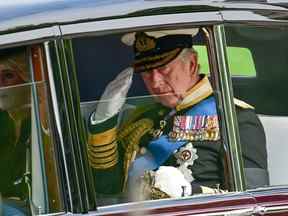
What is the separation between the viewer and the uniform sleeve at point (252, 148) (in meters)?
4.68

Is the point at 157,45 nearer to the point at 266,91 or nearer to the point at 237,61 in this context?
the point at 237,61

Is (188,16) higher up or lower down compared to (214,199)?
higher up

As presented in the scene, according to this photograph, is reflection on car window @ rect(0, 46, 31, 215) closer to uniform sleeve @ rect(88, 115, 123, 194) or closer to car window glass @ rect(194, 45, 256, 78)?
uniform sleeve @ rect(88, 115, 123, 194)

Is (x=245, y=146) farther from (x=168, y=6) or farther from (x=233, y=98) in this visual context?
(x=168, y=6)

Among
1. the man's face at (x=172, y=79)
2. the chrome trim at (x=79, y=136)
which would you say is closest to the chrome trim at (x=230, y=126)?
the man's face at (x=172, y=79)

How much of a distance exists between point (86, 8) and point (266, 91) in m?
0.86

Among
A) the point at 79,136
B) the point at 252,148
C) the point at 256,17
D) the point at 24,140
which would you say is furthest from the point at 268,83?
the point at 24,140

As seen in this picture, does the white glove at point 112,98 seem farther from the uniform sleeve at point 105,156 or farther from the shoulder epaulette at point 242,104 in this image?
the shoulder epaulette at point 242,104

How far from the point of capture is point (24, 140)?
14.6ft

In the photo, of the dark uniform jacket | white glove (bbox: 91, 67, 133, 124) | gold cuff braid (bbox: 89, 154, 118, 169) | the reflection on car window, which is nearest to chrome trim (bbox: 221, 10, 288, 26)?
the dark uniform jacket

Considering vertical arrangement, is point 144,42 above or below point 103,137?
above

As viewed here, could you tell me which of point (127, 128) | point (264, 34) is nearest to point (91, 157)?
point (127, 128)

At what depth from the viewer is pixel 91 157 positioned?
4.46m

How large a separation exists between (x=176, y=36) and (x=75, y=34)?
0.40m
